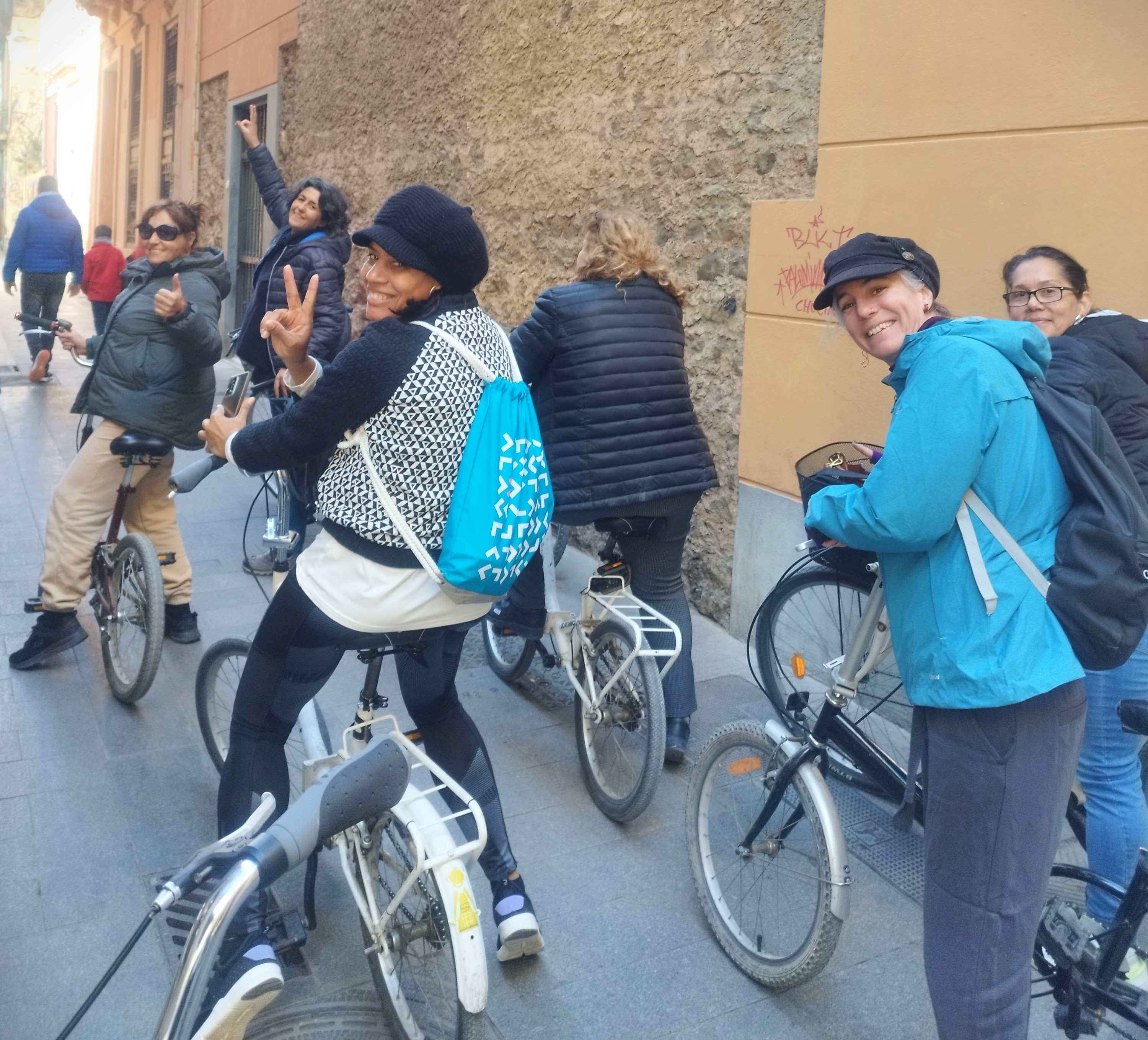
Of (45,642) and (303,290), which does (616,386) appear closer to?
(303,290)

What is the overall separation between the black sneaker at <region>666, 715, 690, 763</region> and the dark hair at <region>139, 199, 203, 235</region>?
2.61m

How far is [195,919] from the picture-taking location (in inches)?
54.1

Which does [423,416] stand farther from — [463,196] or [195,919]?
[463,196]

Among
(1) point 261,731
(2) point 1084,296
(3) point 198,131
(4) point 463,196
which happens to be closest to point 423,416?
(1) point 261,731

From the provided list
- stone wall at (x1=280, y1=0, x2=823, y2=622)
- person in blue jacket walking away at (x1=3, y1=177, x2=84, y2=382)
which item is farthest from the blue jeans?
person in blue jacket walking away at (x1=3, y1=177, x2=84, y2=382)

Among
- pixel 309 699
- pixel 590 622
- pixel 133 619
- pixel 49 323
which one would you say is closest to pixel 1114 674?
pixel 590 622

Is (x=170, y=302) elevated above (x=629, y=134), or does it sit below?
below

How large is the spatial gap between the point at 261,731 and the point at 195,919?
129 cm

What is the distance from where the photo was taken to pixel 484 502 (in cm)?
235

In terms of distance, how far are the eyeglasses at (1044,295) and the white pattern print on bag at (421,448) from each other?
5.24ft

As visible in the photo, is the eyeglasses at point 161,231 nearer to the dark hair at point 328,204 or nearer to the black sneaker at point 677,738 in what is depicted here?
the dark hair at point 328,204

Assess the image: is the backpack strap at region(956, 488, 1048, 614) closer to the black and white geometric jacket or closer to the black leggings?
the black and white geometric jacket

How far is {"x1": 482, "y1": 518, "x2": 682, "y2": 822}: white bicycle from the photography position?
11.1 ft

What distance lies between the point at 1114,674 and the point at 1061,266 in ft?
3.68
